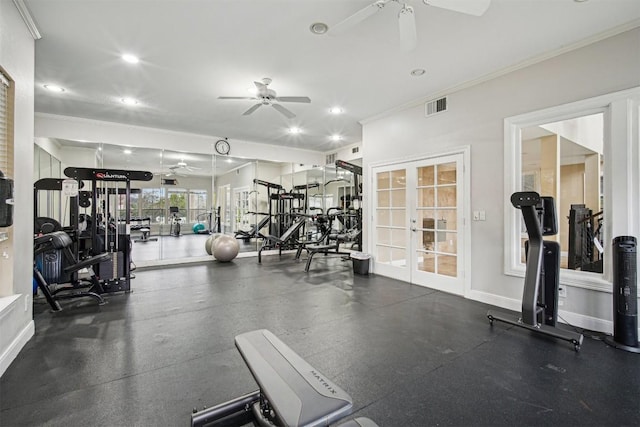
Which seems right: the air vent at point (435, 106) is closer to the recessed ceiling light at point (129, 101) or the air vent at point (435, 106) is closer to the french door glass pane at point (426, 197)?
the french door glass pane at point (426, 197)

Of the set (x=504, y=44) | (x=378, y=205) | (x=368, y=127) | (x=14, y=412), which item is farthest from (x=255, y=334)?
(x=368, y=127)

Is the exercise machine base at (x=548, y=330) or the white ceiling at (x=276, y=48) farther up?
the white ceiling at (x=276, y=48)

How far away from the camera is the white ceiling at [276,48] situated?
2.71m

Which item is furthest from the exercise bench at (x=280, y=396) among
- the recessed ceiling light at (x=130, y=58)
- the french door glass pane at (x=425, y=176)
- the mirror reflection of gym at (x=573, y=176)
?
the french door glass pane at (x=425, y=176)

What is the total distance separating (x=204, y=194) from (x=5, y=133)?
23.4 feet

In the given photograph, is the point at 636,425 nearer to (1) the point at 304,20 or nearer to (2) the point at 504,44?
(2) the point at 504,44

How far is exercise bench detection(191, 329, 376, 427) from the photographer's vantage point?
3.52 ft

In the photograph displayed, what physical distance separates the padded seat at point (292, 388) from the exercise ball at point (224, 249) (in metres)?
5.55

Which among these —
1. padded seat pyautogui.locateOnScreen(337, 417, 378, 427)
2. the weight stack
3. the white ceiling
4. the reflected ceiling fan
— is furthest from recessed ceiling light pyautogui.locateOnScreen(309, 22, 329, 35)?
the reflected ceiling fan

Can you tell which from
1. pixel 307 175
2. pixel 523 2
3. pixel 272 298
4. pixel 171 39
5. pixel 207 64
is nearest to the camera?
pixel 523 2

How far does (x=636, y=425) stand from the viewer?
5.63ft

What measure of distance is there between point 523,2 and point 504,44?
675mm

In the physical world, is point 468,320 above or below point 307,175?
below

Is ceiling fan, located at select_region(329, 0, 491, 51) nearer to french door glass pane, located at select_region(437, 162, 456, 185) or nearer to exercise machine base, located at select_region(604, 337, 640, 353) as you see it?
french door glass pane, located at select_region(437, 162, 456, 185)
